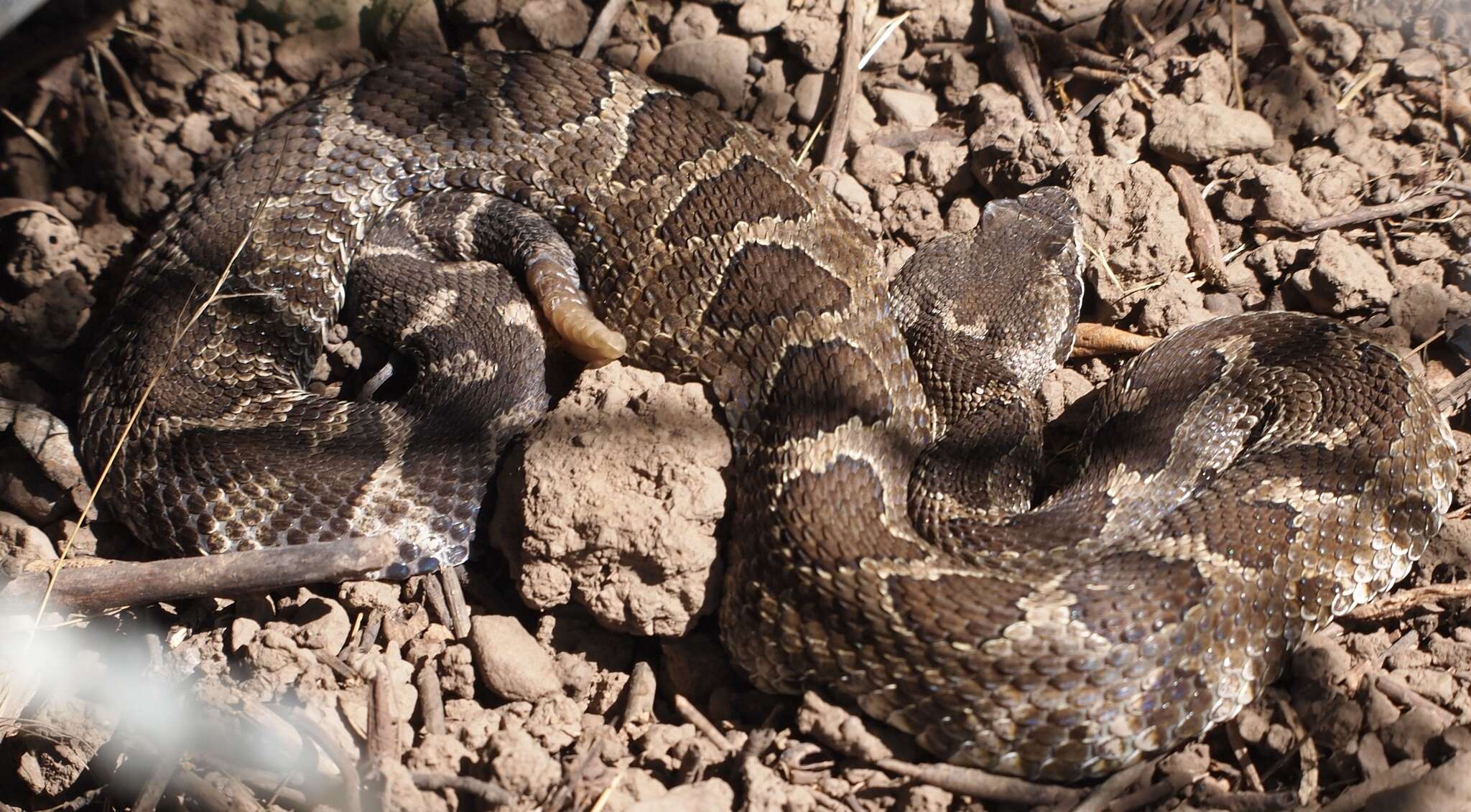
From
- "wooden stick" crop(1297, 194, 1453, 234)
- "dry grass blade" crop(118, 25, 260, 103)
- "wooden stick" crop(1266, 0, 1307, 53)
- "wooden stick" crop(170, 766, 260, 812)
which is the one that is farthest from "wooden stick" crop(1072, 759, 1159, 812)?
"dry grass blade" crop(118, 25, 260, 103)

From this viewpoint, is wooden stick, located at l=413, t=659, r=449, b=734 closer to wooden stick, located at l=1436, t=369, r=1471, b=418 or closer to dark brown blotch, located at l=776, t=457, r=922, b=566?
dark brown blotch, located at l=776, t=457, r=922, b=566

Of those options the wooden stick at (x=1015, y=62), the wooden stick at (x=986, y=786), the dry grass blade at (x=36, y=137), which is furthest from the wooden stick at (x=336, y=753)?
the wooden stick at (x=1015, y=62)

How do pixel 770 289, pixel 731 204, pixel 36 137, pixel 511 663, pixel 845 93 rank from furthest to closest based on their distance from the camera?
pixel 36 137 → pixel 845 93 → pixel 731 204 → pixel 770 289 → pixel 511 663

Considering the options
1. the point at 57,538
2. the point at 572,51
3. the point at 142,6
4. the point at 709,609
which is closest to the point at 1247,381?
the point at 709,609

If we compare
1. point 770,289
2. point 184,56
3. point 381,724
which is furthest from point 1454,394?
point 184,56

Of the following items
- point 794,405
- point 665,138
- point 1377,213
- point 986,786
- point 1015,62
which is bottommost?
point 986,786

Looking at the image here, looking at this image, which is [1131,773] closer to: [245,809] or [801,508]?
[801,508]

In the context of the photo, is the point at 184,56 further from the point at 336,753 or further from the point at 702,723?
the point at 702,723
